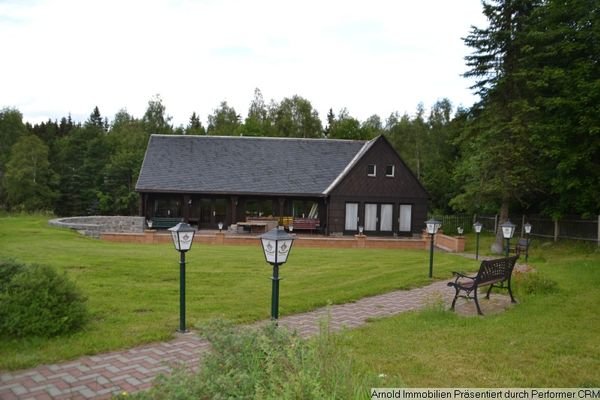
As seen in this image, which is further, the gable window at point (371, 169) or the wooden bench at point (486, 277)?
the gable window at point (371, 169)

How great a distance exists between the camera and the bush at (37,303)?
5.28m

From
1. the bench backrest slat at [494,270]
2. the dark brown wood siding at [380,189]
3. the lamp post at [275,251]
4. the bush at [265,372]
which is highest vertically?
the dark brown wood siding at [380,189]

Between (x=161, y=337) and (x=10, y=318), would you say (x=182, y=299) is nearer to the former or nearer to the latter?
(x=161, y=337)

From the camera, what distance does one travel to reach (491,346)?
5414 millimetres

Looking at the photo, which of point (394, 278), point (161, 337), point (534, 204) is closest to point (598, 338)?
point (394, 278)

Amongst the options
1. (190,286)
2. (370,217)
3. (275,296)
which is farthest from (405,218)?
(275,296)

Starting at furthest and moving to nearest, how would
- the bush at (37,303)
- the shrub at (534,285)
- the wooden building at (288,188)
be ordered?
Result: 1. the wooden building at (288,188)
2. the shrub at (534,285)
3. the bush at (37,303)

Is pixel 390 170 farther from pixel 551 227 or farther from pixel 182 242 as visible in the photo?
pixel 182 242

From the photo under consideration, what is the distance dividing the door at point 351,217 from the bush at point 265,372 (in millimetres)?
21688

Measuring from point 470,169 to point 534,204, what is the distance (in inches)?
213

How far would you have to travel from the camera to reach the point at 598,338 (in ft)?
19.1

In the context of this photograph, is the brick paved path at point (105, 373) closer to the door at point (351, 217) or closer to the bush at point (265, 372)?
the bush at point (265, 372)

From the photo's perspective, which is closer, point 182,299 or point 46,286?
point 46,286

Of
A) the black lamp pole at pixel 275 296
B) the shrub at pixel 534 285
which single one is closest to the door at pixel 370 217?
the shrub at pixel 534 285
